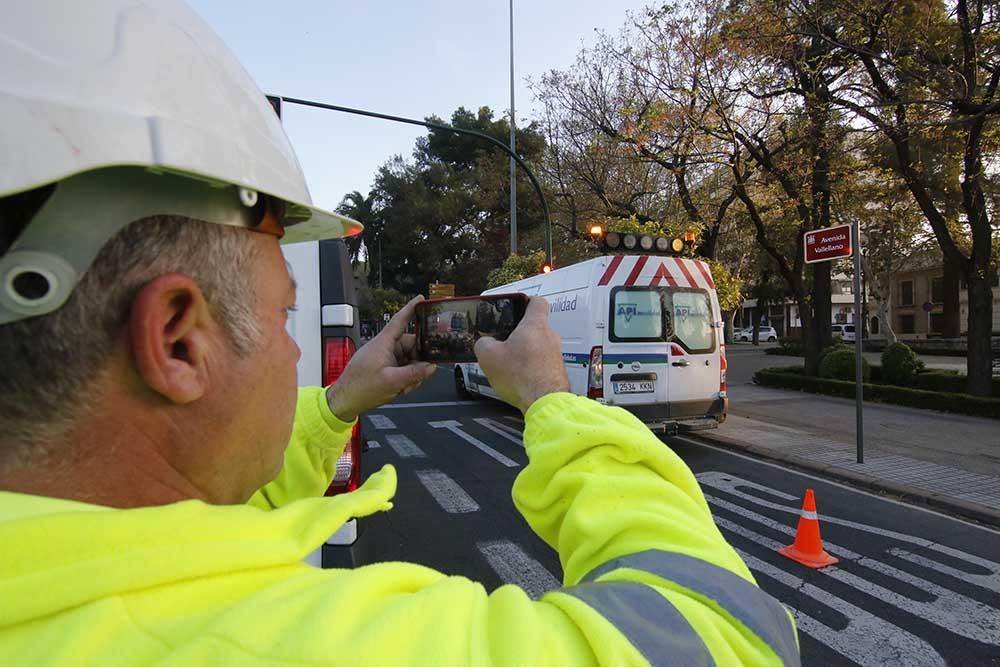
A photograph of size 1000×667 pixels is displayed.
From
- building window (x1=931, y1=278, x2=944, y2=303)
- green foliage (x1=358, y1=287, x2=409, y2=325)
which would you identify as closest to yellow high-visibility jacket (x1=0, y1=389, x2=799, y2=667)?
green foliage (x1=358, y1=287, x2=409, y2=325)

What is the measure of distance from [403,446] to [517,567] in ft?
14.8

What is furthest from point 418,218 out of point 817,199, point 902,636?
point 902,636

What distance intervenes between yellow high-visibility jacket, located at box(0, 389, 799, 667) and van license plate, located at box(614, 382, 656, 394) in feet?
22.7

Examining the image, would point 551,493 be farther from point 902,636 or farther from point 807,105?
point 807,105

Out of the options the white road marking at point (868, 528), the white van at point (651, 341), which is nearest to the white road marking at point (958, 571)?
the white road marking at point (868, 528)

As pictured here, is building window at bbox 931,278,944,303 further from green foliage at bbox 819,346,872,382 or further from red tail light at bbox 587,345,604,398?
red tail light at bbox 587,345,604,398

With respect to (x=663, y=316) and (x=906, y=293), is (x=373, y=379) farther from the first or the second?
(x=906, y=293)

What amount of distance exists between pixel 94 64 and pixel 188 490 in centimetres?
55

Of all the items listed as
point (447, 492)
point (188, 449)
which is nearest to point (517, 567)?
point (447, 492)

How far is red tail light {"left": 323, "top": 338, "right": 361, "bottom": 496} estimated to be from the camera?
9.30ft

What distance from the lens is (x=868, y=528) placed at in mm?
5090

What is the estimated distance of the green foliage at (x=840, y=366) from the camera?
13688mm

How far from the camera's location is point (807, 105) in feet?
35.6

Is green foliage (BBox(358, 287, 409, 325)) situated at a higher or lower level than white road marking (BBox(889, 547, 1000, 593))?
higher
